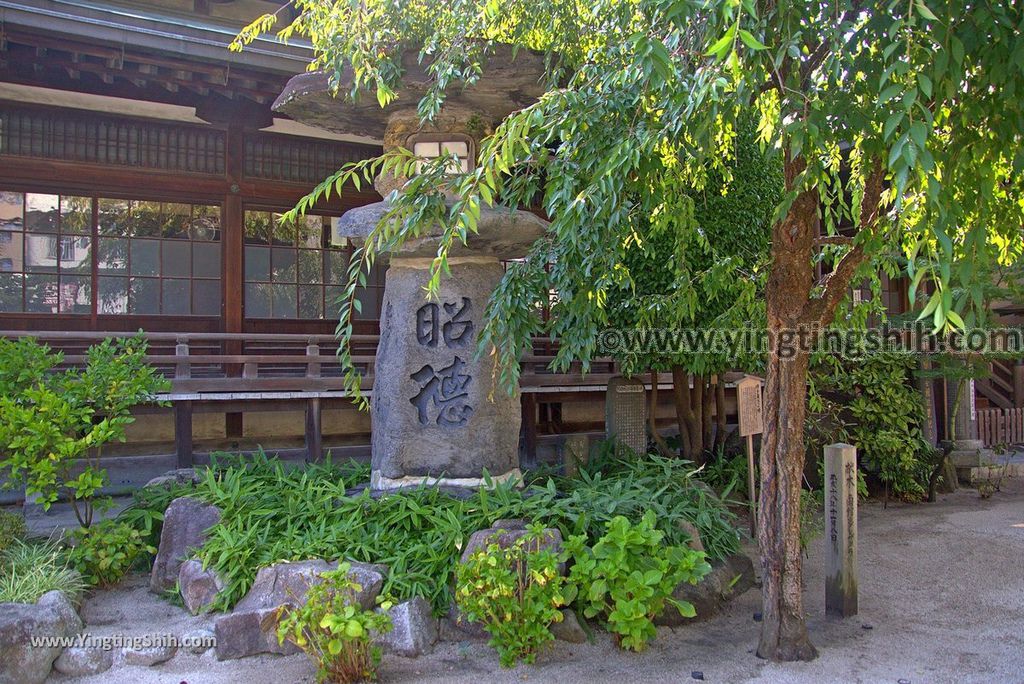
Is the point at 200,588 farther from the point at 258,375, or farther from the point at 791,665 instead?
the point at 258,375

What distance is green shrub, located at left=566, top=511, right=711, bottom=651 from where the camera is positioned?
172 inches

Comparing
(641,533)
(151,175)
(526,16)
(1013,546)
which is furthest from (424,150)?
(1013,546)

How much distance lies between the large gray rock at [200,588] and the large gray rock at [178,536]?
290 mm

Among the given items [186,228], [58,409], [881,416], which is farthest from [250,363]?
[881,416]

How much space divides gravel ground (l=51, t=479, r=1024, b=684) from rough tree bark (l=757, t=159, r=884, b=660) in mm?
267

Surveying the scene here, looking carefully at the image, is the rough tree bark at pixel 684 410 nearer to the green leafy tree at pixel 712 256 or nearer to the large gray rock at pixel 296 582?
the green leafy tree at pixel 712 256

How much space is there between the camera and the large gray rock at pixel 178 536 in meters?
5.36

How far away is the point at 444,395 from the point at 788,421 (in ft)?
8.56

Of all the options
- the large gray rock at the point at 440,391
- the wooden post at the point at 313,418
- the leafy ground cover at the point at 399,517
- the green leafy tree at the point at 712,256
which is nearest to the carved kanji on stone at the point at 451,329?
the large gray rock at the point at 440,391

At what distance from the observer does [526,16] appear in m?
5.54

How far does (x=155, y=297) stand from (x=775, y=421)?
7.14m

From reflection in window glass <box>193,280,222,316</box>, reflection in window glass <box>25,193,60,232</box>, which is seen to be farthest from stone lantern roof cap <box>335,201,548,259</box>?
reflection in window glass <box>25,193,60,232</box>

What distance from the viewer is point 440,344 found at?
19.7 ft

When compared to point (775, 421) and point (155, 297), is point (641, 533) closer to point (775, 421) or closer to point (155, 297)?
point (775, 421)
